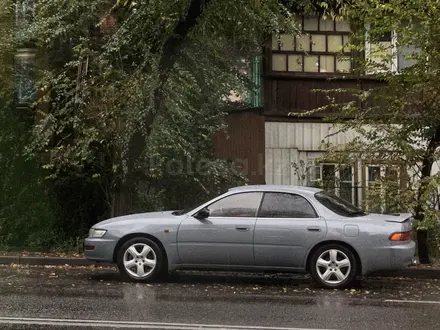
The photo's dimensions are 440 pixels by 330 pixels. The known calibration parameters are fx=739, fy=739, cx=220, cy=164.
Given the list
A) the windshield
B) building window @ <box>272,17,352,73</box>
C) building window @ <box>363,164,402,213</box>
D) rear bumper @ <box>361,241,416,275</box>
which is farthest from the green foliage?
rear bumper @ <box>361,241,416,275</box>

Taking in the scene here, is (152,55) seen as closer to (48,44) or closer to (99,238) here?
(48,44)

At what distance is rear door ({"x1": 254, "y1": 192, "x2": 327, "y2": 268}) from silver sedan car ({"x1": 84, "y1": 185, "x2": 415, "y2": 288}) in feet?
0.04

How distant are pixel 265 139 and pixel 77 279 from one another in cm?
794

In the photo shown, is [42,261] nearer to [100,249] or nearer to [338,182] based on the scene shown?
[100,249]

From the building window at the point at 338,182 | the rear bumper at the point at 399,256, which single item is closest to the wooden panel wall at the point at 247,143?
the building window at the point at 338,182

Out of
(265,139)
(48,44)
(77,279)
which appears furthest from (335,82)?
(77,279)

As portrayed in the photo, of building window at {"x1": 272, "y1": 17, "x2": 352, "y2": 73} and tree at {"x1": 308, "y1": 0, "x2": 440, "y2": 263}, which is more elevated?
building window at {"x1": 272, "y1": 17, "x2": 352, "y2": 73}

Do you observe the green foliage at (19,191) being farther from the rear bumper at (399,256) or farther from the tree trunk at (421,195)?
the rear bumper at (399,256)

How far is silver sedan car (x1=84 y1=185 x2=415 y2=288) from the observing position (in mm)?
10039

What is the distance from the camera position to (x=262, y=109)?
691 inches

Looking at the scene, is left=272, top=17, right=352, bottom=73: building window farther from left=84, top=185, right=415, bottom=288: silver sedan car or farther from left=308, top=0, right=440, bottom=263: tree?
left=84, top=185, right=415, bottom=288: silver sedan car

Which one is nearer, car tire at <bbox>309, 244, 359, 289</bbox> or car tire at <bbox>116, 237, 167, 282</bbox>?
car tire at <bbox>309, 244, 359, 289</bbox>

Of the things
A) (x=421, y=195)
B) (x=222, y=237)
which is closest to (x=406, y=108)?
(x=421, y=195)

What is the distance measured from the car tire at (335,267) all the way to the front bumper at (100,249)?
2.88 metres
